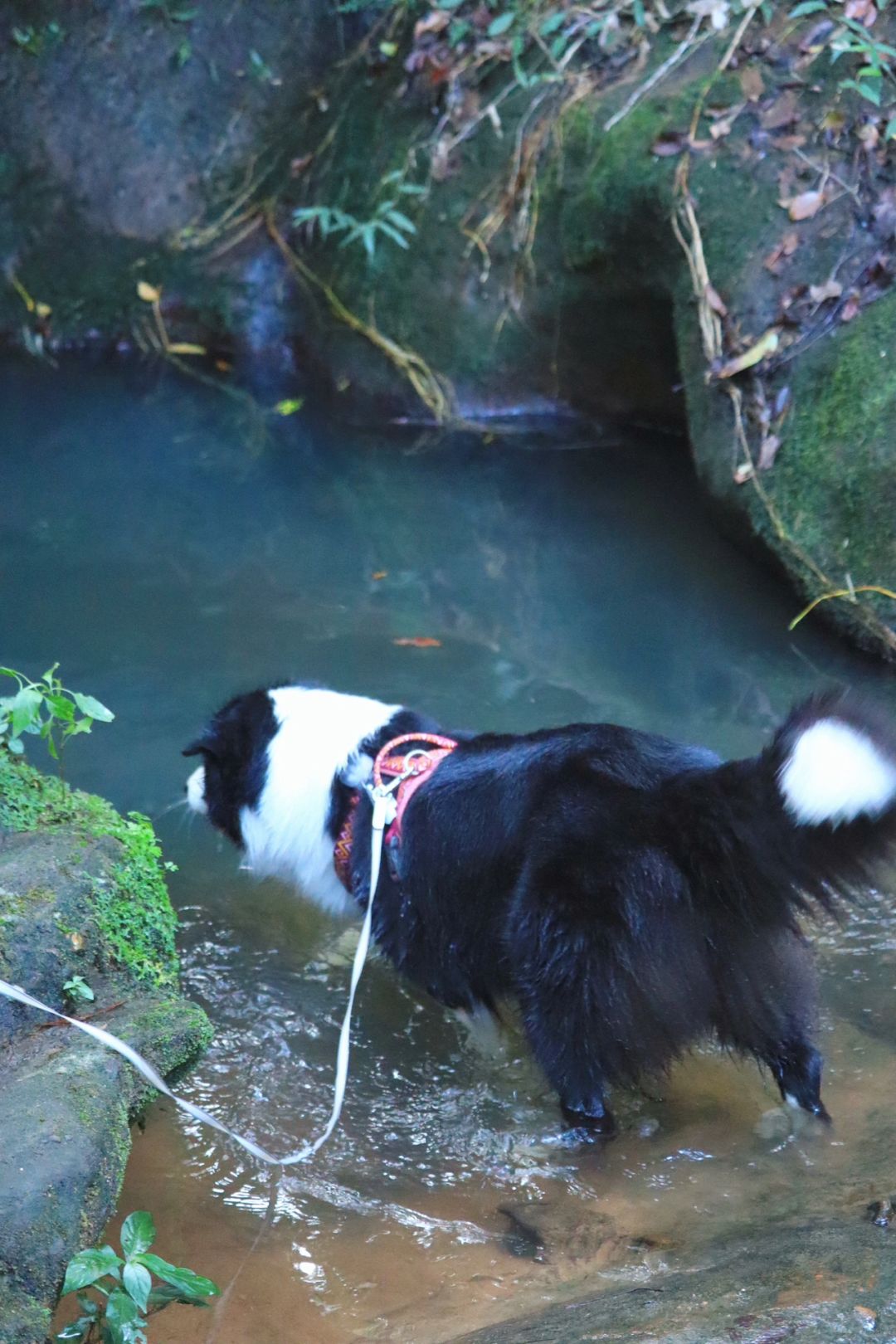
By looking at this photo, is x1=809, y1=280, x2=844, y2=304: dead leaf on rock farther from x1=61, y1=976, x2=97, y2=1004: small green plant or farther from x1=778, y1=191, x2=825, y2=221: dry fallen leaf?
x1=61, y1=976, x2=97, y2=1004: small green plant

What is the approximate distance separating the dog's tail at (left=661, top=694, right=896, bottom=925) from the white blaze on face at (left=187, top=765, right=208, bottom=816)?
1.50 m

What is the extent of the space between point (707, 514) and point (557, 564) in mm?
786

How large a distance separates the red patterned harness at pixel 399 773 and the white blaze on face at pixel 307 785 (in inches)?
3.4

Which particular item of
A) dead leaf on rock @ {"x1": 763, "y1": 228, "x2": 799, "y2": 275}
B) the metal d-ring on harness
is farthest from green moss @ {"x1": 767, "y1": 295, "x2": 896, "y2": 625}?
the metal d-ring on harness

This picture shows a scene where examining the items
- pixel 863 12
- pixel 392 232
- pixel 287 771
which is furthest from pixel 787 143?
pixel 287 771

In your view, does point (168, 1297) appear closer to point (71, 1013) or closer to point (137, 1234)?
point (137, 1234)

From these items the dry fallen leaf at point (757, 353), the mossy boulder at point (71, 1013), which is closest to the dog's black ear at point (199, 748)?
the mossy boulder at point (71, 1013)

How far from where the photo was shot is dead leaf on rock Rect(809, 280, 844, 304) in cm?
520

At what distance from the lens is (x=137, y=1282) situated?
200cm

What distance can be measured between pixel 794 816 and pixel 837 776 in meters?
0.13

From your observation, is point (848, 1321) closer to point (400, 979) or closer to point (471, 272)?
point (400, 979)

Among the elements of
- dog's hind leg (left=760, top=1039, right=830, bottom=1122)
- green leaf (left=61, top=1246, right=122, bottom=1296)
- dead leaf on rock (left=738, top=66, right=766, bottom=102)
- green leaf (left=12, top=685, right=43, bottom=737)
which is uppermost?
dead leaf on rock (left=738, top=66, right=766, bottom=102)

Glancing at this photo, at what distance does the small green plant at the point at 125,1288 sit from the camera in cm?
196

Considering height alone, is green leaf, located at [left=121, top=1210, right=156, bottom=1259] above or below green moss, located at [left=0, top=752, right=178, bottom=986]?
below
